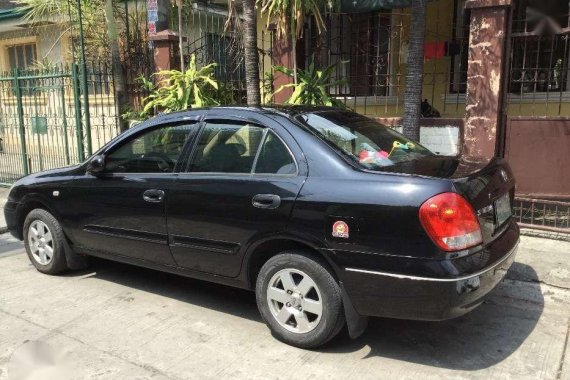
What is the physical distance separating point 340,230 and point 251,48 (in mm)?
4354

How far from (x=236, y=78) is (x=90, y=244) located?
16.8 feet

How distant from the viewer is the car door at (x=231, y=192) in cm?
353

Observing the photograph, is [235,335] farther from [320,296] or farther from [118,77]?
[118,77]

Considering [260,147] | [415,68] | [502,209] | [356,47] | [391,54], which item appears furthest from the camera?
[356,47]

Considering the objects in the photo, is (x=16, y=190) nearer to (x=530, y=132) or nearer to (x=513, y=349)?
(x=513, y=349)

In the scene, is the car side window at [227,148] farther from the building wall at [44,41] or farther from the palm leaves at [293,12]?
the building wall at [44,41]

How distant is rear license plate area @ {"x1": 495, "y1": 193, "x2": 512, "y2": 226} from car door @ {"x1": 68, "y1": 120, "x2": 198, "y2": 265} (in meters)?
2.27

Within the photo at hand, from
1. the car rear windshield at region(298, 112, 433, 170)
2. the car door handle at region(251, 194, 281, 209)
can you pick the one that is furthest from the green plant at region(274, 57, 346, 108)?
the car door handle at region(251, 194, 281, 209)

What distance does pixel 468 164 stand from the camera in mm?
3660

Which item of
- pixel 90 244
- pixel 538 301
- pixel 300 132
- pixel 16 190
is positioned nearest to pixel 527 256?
pixel 538 301

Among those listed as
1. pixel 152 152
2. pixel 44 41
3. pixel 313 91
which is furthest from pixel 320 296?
pixel 44 41

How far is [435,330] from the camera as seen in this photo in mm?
3852

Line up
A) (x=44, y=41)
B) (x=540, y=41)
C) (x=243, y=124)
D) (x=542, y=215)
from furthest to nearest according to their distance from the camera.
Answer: (x=44, y=41)
(x=540, y=41)
(x=542, y=215)
(x=243, y=124)

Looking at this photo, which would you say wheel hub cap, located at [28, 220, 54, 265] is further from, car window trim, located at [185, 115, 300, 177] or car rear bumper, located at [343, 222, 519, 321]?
car rear bumper, located at [343, 222, 519, 321]
